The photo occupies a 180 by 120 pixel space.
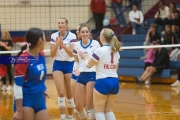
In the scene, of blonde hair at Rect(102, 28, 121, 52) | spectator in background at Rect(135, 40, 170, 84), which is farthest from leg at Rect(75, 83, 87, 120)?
spectator in background at Rect(135, 40, 170, 84)

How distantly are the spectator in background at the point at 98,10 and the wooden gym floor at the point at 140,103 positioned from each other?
3.95 m

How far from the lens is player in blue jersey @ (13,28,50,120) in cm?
555

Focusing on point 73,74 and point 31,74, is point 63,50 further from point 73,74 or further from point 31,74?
point 31,74

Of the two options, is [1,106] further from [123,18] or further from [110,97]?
[123,18]

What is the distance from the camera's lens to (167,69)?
51.6 ft

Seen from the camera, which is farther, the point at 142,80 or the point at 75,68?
the point at 142,80

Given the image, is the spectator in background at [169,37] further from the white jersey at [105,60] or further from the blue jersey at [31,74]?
the blue jersey at [31,74]

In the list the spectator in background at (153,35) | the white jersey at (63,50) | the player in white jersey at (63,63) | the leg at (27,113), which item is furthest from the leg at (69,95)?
the spectator in background at (153,35)

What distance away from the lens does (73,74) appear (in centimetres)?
841

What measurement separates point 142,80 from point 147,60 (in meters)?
0.74

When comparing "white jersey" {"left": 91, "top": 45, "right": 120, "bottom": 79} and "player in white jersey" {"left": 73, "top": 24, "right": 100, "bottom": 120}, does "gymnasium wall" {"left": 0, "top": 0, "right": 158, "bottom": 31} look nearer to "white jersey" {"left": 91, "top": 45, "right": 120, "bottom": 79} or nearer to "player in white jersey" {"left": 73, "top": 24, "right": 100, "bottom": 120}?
"player in white jersey" {"left": 73, "top": 24, "right": 100, "bottom": 120}

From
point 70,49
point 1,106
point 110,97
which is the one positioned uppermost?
point 70,49

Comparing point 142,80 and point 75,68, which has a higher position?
point 75,68

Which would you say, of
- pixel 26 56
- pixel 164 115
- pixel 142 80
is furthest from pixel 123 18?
pixel 26 56
